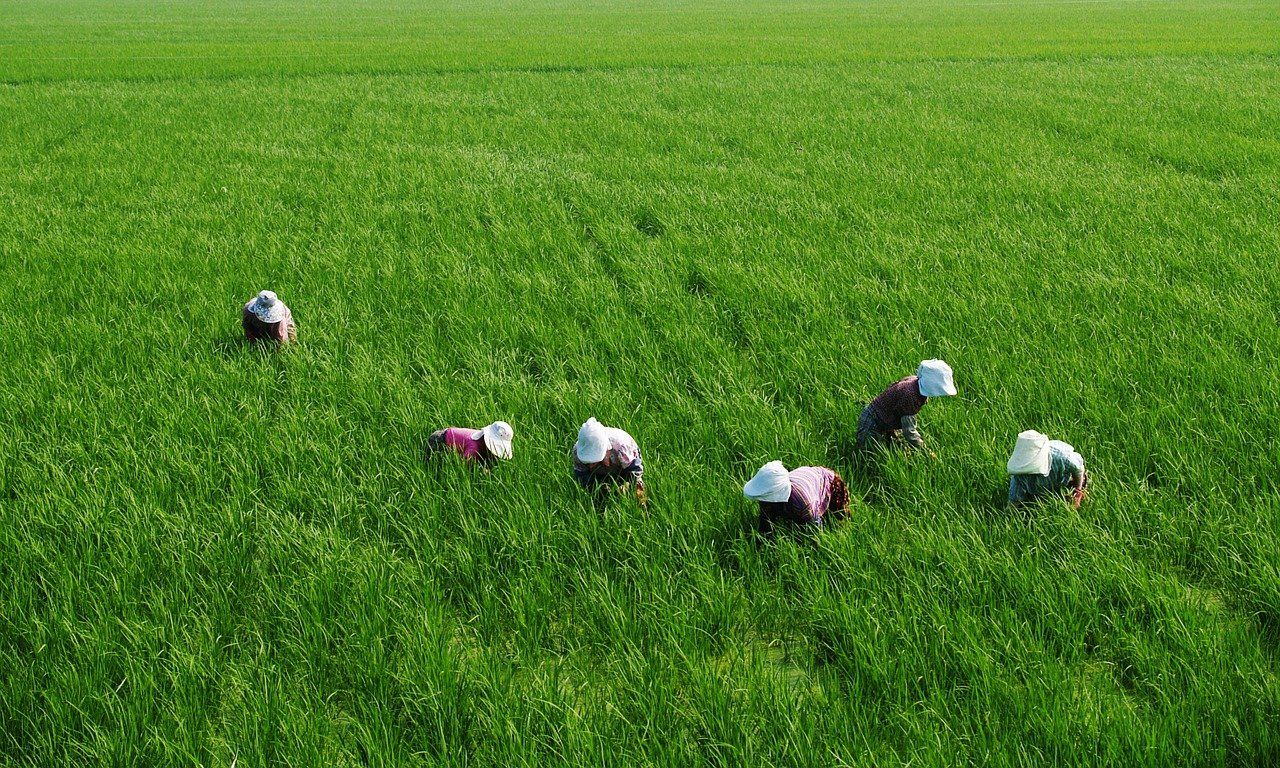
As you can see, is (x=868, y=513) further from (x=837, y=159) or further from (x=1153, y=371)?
(x=837, y=159)

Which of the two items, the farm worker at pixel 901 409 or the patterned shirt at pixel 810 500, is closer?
the patterned shirt at pixel 810 500

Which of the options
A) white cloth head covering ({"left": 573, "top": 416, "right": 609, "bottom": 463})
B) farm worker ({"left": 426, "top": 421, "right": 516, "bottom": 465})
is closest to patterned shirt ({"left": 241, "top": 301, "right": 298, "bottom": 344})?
farm worker ({"left": 426, "top": 421, "right": 516, "bottom": 465})

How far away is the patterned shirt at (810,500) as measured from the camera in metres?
2.25

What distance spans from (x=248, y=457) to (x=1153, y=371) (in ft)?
9.88

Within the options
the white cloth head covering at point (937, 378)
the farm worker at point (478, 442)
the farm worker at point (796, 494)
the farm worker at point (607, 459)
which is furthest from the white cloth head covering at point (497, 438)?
the white cloth head covering at point (937, 378)

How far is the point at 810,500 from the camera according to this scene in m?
2.26

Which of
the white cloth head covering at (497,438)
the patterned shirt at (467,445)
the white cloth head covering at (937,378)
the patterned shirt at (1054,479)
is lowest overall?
the patterned shirt at (467,445)

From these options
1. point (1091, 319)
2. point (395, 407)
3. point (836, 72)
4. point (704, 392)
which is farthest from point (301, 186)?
point (836, 72)

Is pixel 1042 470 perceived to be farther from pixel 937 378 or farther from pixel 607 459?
pixel 607 459

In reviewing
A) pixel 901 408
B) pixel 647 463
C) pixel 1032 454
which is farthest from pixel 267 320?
pixel 1032 454

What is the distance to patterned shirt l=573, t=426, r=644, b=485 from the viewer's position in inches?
97.0

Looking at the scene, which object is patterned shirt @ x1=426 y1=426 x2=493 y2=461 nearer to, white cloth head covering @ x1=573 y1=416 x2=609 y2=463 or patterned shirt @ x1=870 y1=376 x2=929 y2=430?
white cloth head covering @ x1=573 y1=416 x2=609 y2=463

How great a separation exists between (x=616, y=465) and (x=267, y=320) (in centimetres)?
183

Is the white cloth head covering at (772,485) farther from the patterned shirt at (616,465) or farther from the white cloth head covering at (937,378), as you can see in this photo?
the white cloth head covering at (937,378)
